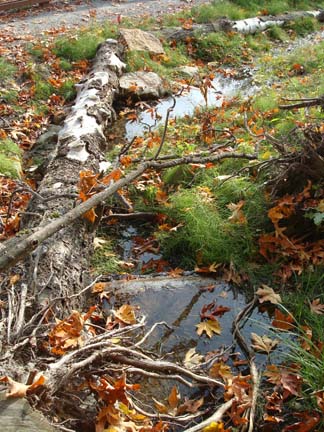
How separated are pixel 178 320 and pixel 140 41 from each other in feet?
21.2

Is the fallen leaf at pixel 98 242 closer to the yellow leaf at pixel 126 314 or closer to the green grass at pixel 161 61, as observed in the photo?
the yellow leaf at pixel 126 314

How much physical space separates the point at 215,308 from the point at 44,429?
1.90 metres

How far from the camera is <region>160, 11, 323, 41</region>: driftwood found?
9.60 m

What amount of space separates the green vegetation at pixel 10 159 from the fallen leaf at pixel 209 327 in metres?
2.85

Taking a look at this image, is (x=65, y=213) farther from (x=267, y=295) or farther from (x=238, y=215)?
(x=267, y=295)

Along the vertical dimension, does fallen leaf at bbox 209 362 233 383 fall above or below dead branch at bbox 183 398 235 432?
below

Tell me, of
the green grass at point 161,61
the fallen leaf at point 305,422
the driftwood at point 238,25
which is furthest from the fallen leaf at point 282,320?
the driftwood at point 238,25

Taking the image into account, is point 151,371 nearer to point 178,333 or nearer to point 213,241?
point 178,333

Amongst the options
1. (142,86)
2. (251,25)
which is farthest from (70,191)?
(251,25)

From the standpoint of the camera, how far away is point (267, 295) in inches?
146

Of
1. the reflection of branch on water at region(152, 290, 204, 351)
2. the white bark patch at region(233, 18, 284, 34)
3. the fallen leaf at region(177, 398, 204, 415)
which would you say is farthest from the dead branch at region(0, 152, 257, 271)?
the white bark patch at region(233, 18, 284, 34)

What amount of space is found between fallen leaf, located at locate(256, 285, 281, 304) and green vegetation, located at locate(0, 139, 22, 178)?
9.81 feet

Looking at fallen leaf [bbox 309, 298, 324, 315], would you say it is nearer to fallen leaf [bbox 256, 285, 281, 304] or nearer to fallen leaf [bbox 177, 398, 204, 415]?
fallen leaf [bbox 256, 285, 281, 304]

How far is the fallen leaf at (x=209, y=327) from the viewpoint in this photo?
3.53 m
